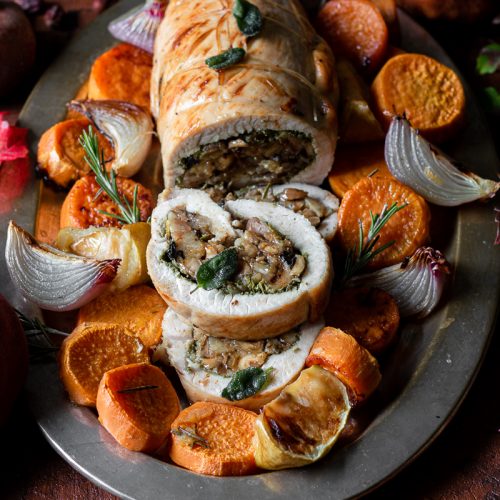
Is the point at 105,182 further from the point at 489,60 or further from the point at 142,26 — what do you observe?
the point at 489,60

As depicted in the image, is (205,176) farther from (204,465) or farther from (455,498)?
(455,498)

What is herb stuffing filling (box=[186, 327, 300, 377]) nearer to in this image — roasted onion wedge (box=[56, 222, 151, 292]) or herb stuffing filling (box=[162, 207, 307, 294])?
herb stuffing filling (box=[162, 207, 307, 294])

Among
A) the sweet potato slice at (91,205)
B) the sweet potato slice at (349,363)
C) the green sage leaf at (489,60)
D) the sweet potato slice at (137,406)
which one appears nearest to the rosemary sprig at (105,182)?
the sweet potato slice at (91,205)

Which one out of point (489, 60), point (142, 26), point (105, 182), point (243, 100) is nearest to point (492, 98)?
point (489, 60)

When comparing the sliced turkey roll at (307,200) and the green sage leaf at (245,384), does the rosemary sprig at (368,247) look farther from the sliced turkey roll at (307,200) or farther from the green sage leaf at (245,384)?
the green sage leaf at (245,384)

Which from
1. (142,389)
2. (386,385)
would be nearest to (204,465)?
(142,389)

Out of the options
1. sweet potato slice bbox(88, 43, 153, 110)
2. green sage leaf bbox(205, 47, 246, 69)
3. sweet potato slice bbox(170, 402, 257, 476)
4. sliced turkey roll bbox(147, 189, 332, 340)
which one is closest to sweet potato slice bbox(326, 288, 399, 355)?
sliced turkey roll bbox(147, 189, 332, 340)
